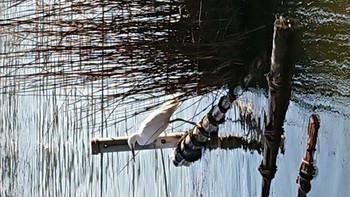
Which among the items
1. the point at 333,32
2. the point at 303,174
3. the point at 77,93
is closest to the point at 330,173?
the point at 303,174

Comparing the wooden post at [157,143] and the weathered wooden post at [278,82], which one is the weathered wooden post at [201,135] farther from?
the weathered wooden post at [278,82]

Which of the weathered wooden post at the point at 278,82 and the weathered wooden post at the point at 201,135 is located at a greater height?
the weathered wooden post at the point at 278,82

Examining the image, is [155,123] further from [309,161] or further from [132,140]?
[309,161]

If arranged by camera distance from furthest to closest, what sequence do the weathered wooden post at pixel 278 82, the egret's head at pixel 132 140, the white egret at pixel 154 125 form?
the egret's head at pixel 132 140
the white egret at pixel 154 125
the weathered wooden post at pixel 278 82

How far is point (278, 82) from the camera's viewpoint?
1.94 feet

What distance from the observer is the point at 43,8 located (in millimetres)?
772

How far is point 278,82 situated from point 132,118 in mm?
339

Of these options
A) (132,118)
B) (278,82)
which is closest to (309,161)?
(278,82)

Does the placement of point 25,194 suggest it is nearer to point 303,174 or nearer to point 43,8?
point 43,8

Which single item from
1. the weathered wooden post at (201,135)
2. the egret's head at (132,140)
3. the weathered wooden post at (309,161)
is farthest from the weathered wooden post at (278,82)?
the egret's head at (132,140)

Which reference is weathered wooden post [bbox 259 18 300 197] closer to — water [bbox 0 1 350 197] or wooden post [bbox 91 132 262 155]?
water [bbox 0 1 350 197]

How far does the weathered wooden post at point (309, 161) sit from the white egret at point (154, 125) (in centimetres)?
26

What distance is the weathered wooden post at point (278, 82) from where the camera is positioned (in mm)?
562

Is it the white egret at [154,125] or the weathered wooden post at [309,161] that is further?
the white egret at [154,125]
